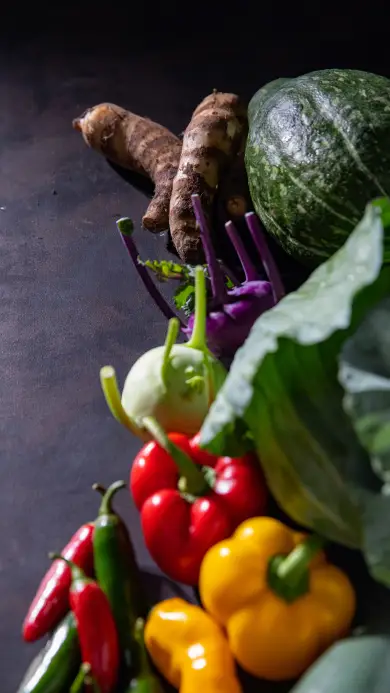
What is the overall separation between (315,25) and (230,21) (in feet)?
0.51

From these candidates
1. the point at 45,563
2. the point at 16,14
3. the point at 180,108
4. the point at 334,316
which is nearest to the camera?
the point at 334,316

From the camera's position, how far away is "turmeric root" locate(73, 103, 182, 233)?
42.4 inches

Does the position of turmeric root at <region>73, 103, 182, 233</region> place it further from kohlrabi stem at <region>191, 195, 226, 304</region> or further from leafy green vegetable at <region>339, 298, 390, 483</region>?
leafy green vegetable at <region>339, 298, 390, 483</region>

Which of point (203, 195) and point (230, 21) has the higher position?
point (230, 21)

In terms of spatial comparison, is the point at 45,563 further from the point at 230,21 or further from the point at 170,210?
the point at 230,21

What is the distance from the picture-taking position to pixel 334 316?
22.8 inches

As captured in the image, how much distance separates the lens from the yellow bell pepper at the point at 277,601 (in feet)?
2.08

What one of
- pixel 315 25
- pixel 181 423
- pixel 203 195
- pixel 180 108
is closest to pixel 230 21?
pixel 315 25

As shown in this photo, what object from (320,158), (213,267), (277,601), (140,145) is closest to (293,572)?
(277,601)

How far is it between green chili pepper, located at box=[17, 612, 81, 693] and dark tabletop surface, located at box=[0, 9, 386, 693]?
0.04 m

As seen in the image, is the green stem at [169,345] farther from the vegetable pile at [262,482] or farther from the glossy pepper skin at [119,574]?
the glossy pepper skin at [119,574]

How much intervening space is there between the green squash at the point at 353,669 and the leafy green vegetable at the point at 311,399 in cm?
8

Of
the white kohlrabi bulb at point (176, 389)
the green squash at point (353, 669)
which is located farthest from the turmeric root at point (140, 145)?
the green squash at point (353, 669)

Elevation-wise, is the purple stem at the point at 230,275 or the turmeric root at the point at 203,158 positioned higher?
the turmeric root at the point at 203,158
